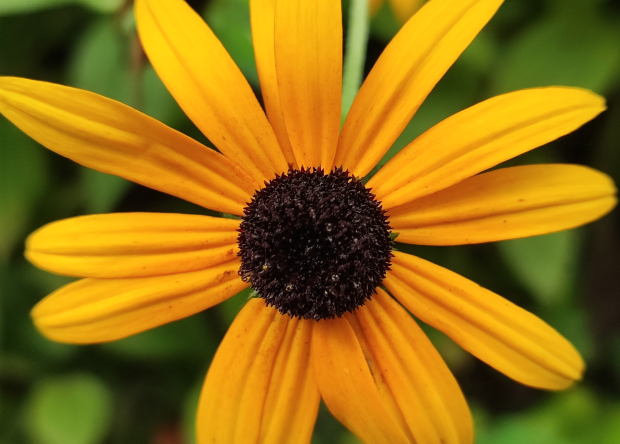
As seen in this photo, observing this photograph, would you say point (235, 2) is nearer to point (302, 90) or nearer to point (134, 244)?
point (302, 90)

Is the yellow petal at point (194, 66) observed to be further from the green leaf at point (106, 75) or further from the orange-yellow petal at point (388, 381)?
the green leaf at point (106, 75)

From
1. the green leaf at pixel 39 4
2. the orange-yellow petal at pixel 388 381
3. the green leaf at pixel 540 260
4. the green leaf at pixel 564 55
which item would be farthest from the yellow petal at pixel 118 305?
the green leaf at pixel 564 55

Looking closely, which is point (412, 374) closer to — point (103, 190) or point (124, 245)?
point (124, 245)

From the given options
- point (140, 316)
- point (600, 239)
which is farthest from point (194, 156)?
point (600, 239)

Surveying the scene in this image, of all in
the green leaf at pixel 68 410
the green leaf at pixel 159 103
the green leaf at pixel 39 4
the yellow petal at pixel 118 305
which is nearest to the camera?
the yellow petal at pixel 118 305

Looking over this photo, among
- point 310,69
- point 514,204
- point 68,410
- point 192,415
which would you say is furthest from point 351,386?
point 68,410

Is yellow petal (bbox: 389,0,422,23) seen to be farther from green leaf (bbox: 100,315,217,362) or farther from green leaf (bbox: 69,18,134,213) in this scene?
green leaf (bbox: 100,315,217,362)

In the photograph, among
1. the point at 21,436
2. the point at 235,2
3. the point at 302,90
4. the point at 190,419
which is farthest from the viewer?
the point at 21,436
